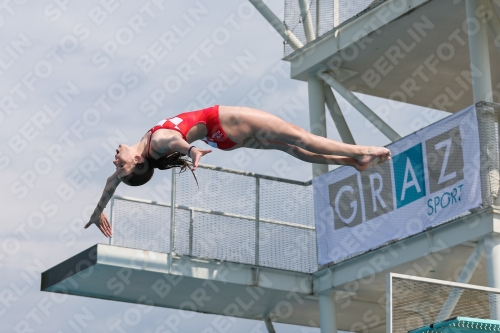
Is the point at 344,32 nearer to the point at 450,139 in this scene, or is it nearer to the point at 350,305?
the point at 450,139

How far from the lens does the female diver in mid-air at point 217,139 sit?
10.4 metres

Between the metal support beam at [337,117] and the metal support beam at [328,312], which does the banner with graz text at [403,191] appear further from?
the metal support beam at [337,117]

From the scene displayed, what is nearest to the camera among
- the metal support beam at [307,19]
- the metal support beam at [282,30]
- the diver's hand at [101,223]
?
the diver's hand at [101,223]

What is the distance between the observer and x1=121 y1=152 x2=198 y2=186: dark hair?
10.4 m

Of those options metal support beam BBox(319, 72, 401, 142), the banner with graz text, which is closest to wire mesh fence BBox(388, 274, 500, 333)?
the banner with graz text

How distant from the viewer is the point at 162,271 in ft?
57.8

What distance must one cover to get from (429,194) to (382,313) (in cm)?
459

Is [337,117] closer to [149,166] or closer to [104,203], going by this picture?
[104,203]

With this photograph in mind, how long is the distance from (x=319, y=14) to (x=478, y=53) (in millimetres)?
3316

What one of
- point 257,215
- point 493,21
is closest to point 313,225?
point 257,215

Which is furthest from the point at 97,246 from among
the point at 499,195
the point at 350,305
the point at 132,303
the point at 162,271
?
the point at 499,195

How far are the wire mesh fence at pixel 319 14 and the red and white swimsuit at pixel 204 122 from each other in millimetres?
7709

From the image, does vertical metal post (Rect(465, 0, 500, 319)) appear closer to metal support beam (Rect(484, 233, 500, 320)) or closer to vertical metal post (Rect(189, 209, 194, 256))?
metal support beam (Rect(484, 233, 500, 320))

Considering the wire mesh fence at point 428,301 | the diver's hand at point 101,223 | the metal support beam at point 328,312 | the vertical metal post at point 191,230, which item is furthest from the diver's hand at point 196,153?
the metal support beam at point 328,312
